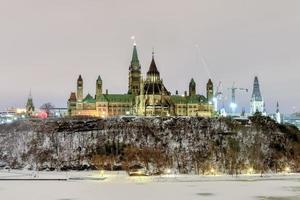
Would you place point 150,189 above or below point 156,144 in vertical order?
below

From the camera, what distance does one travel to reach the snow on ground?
3062 inches

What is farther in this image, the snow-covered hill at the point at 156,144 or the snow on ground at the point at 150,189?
the snow-covered hill at the point at 156,144

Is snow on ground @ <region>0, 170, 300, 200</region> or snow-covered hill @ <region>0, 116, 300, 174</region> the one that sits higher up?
snow-covered hill @ <region>0, 116, 300, 174</region>

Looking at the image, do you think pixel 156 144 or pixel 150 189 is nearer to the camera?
pixel 150 189

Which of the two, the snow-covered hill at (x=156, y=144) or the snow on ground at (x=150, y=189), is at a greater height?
the snow-covered hill at (x=156, y=144)

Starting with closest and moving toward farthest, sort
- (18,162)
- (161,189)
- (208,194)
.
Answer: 1. (208,194)
2. (161,189)
3. (18,162)

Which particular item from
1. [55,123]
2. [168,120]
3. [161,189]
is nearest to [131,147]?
[168,120]

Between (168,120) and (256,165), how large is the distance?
41.3 m

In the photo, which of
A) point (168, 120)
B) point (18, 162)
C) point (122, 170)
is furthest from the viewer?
point (168, 120)

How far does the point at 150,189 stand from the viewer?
87188 mm

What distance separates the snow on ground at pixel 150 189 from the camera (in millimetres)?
77775

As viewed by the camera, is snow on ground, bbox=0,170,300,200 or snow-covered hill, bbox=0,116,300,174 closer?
snow on ground, bbox=0,170,300,200

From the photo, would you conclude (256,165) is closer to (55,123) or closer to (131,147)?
(131,147)

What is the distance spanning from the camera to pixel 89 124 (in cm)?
17375
